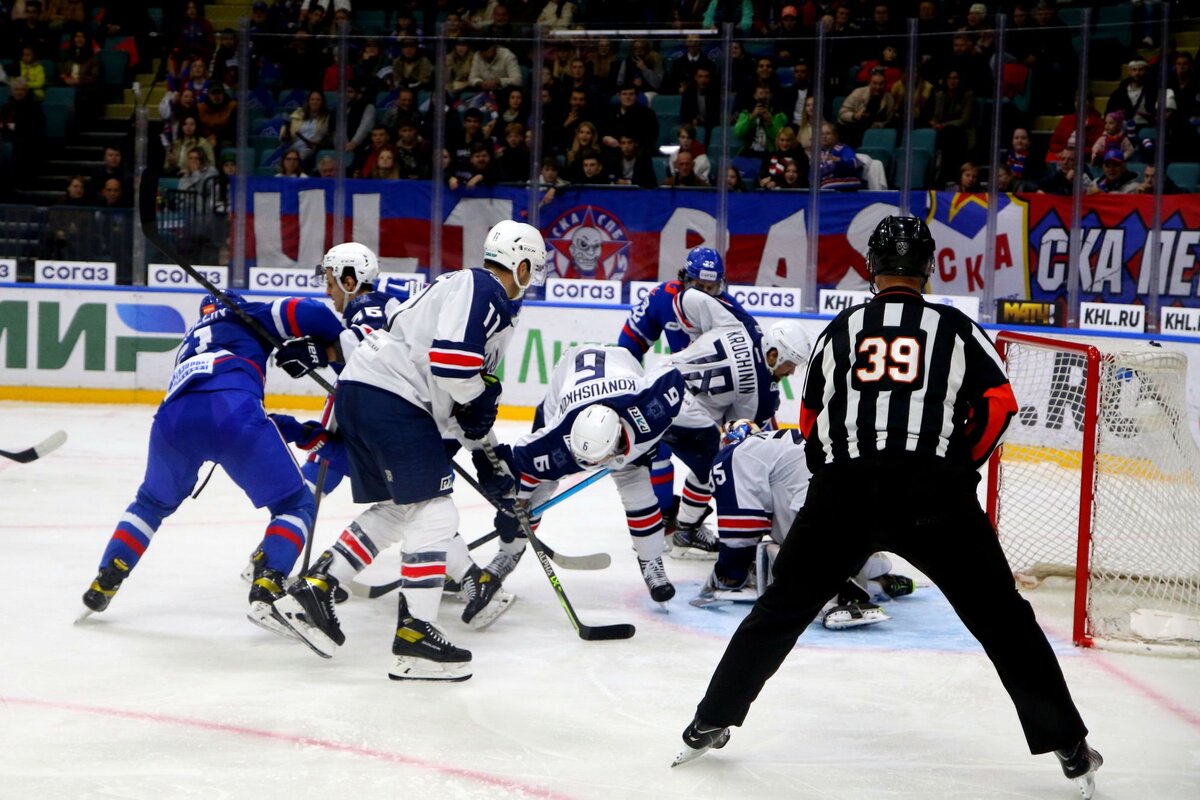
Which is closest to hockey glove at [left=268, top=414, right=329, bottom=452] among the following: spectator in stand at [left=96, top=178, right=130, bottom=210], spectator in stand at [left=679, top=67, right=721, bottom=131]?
spectator in stand at [left=679, top=67, right=721, bottom=131]

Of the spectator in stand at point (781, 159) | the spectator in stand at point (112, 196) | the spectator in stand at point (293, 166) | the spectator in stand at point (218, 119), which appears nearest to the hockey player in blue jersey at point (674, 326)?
the spectator in stand at point (781, 159)

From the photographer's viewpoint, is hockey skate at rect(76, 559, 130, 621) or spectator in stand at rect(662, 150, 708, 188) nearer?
hockey skate at rect(76, 559, 130, 621)

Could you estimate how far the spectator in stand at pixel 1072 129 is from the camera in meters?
7.45

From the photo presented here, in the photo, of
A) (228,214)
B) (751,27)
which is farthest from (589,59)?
(228,214)

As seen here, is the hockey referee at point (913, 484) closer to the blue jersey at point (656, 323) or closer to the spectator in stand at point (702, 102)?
the blue jersey at point (656, 323)

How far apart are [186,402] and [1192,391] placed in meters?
4.92

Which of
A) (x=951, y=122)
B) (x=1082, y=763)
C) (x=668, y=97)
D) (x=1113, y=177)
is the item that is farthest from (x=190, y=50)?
(x=1082, y=763)

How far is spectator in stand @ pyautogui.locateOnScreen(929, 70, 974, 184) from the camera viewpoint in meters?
7.75

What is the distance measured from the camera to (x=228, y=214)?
860cm

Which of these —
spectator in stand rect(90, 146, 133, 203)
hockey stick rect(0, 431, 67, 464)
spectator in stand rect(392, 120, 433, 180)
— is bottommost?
hockey stick rect(0, 431, 67, 464)

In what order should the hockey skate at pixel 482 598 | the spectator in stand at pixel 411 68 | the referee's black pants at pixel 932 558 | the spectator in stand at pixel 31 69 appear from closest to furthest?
the referee's black pants at pixel 932 558 < the hockey skate at pixel 482 598 < the spectator in stand at pixel 411 68 < the spectator in stand at pixel 31 69

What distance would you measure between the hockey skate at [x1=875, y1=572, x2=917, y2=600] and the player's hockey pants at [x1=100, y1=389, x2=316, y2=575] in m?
1.82

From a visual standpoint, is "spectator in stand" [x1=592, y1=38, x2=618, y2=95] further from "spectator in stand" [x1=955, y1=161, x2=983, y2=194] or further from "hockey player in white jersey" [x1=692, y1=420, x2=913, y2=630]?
"hockey player in white jersey" [x1=692, y1=420, x2=913, y2=630]

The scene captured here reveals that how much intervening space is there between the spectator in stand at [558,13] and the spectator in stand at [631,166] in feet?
3.01
